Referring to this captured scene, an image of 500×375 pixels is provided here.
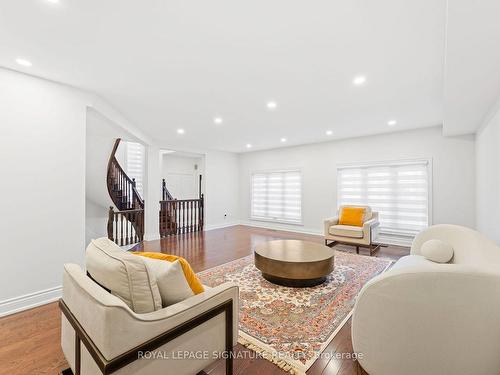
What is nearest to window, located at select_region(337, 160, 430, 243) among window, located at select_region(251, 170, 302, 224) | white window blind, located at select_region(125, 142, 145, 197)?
window, located at select_region(251, 170, 302, 224)

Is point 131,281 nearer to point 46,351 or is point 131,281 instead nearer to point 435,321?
point 46,351

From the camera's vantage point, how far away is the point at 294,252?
3150 millimetres

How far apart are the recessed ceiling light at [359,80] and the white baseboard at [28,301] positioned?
13.6 ft

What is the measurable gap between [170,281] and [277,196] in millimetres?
6013

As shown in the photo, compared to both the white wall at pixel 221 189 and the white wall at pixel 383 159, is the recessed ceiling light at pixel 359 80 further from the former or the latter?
the white wall at pixel 221 189

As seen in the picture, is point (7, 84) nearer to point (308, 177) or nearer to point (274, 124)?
point (274, 124)

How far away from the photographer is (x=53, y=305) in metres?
2.50

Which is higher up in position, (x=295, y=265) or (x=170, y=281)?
(x=170, y=281)

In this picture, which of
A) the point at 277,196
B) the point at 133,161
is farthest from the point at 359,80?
the point at 133,161

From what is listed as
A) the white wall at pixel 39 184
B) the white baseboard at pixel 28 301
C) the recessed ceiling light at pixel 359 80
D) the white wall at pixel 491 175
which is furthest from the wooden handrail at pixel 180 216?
the white wall at pixel 491 175

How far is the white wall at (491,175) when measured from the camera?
2617 mm

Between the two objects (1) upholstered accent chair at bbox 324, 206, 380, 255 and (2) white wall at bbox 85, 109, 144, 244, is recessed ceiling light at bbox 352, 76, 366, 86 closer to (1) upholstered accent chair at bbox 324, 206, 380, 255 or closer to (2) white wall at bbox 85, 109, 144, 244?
(1) upholstered accent chair at bbox 324, 206, 380, 255

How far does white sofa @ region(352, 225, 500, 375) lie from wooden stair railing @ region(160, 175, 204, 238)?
5533 millimetres

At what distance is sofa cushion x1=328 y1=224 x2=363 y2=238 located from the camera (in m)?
4.25
